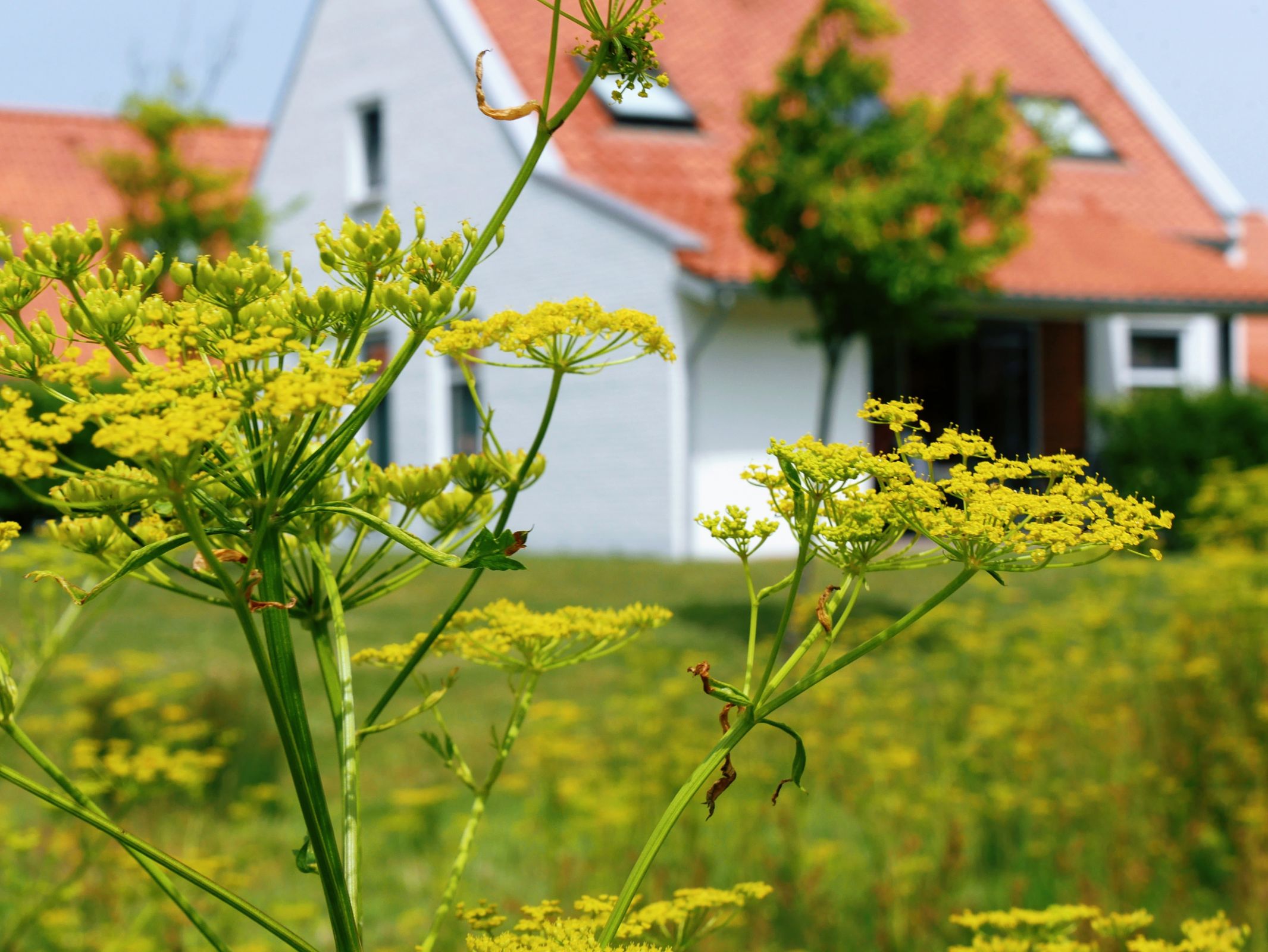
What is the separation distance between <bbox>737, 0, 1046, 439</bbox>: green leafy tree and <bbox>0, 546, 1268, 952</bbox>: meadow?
4248 mm

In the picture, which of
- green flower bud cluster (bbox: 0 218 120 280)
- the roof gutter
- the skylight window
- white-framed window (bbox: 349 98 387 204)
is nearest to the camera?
green flower bud cluster (bbox: 0 218 120 280)

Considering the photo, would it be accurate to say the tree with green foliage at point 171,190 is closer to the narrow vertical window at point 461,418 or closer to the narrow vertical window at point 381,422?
the narrow vertical window at point 381,422

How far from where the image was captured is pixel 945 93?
60.0ft

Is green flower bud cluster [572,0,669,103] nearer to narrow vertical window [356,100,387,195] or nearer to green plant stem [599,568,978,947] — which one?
green plant stem [599,568,978,947]

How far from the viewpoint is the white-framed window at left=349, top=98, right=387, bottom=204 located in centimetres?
1798

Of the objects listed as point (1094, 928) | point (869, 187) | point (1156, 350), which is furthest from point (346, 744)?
point (1156, 350)

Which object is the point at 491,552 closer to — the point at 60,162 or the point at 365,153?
the point at 365,153

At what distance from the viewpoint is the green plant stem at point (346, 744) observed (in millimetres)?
Answer: 1168

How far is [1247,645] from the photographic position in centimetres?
492

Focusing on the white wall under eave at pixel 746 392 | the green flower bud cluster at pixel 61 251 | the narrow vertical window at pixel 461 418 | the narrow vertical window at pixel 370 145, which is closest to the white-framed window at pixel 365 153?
the narrow vertical window at pixel 370 145

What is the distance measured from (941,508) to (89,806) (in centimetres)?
78

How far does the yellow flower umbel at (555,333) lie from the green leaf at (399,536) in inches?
10.6

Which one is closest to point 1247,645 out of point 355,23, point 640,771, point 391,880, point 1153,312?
point 640,771

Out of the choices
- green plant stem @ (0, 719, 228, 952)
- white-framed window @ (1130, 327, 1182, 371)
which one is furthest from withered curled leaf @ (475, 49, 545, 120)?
white-framed window @ (1130, 327, 1182, 371)
